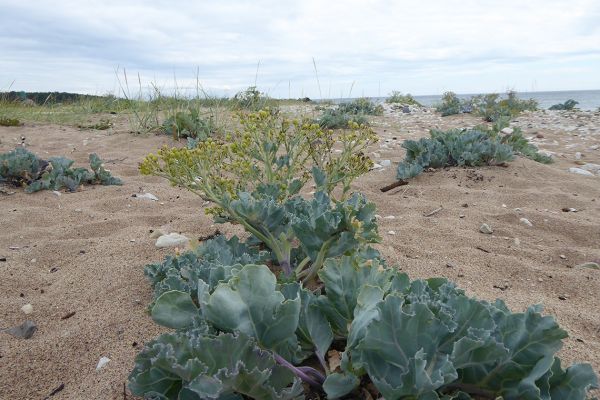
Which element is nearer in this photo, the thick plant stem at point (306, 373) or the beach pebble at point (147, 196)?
the thick plant stem at point (306, 373)

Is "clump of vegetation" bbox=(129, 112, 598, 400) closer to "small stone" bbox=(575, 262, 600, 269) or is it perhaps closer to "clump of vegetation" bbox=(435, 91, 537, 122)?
"small stone" bbox=(575, 262, 600, 269)

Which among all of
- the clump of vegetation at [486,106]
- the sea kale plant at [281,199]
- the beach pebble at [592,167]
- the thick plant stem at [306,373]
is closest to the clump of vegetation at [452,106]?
the clump of vegetation at [486,106]

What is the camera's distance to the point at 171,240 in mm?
2639

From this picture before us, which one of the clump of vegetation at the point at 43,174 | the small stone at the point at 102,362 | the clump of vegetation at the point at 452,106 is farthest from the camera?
the clump of vegetation at the point at 452,106

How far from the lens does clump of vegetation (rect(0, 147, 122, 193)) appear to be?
395 centimetres

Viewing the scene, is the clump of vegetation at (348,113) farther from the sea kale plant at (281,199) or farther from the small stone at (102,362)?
the small stone at (102,362)

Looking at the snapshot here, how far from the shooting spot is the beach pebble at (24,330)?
1.86 meters

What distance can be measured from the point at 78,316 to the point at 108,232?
1060 millimetres

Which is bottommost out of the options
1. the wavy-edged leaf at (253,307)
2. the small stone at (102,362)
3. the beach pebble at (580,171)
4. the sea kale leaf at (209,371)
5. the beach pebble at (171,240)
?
the small stone at (102,362)

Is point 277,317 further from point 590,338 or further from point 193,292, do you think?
point 590,338

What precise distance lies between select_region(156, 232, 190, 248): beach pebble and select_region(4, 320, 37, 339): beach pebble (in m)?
0.79

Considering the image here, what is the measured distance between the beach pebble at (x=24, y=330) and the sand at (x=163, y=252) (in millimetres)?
33

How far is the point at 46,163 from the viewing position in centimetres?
426

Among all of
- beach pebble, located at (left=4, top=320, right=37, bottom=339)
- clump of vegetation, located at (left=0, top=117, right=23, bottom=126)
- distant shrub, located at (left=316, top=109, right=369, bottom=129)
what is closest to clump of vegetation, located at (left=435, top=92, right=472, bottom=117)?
distant shrub, located at (left=316, top=109, right=369, bottom=129)
